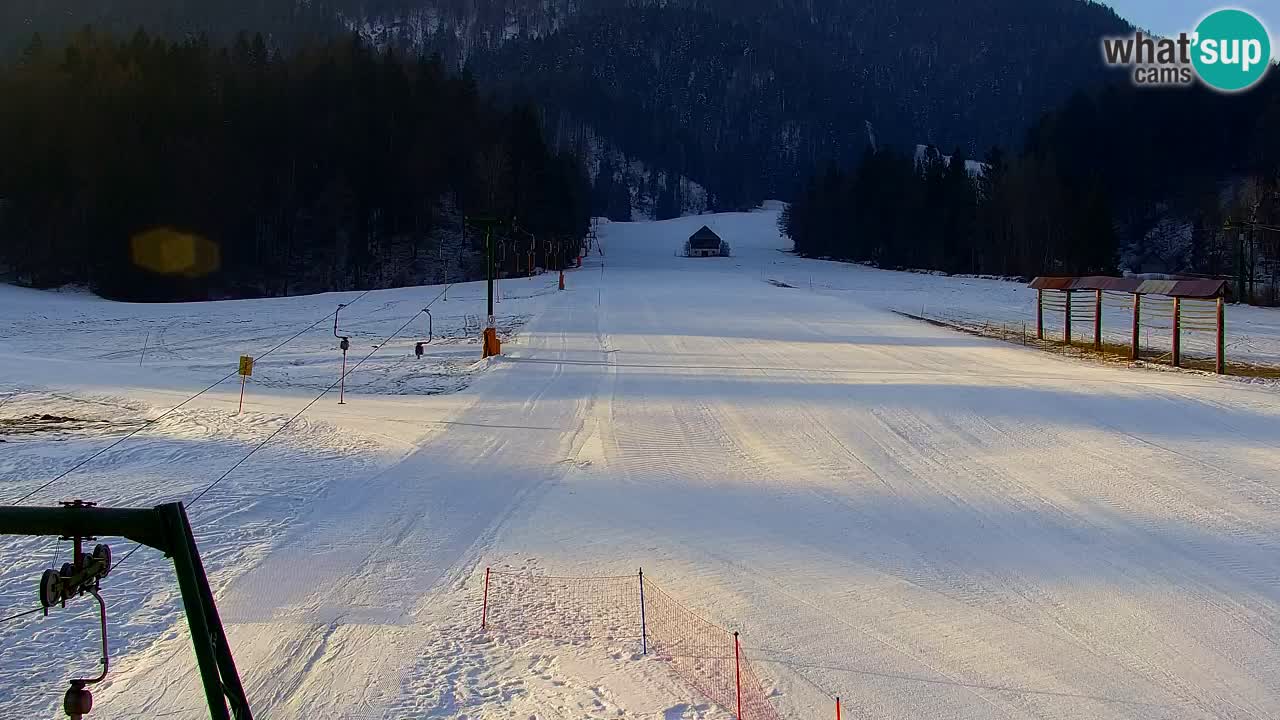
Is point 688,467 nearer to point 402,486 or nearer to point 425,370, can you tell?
point 402,486

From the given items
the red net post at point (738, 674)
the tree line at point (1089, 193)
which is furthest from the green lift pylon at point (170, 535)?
the tree line at point (1089, 193)

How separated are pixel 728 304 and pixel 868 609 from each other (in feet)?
129

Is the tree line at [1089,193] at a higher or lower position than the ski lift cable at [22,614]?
higher

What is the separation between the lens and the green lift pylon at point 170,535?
346 cm

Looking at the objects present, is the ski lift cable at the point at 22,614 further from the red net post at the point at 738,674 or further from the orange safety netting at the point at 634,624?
the red net post at the point at 738,674

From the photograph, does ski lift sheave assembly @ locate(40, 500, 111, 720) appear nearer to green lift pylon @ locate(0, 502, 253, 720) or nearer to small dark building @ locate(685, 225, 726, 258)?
green lift pylon @ locate(0, 502, 253, 720)

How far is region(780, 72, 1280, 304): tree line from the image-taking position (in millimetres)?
80125

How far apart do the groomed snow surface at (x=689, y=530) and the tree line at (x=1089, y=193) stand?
205ft

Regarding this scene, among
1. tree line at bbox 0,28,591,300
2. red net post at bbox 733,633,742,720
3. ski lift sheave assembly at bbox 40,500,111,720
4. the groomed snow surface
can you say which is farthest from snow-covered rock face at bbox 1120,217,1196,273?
ski lift sheave assembly at bbox 40,500,111,720

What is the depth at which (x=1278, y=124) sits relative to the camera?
8756 cm

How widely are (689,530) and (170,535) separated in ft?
24.5

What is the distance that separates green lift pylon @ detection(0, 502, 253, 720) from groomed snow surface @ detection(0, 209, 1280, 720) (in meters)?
2.83

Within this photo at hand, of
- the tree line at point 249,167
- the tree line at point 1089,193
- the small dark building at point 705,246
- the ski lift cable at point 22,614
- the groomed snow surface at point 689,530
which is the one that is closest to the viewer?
the groomed snow surface at point 689,530

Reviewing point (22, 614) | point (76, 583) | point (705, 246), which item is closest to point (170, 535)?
point (76, 583)
